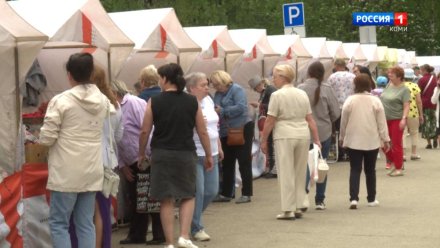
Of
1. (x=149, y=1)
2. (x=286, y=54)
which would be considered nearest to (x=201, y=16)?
(x=149, y=1)

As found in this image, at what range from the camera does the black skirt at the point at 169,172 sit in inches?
383

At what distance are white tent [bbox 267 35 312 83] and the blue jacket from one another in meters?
6.60

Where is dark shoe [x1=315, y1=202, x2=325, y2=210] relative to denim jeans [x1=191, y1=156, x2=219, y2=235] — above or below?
below

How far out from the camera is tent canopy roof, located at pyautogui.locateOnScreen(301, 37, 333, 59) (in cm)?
2431

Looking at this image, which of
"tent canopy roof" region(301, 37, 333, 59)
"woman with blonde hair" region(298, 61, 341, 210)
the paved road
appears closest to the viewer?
the paved road

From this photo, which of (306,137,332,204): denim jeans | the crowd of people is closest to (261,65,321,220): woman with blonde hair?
the crowd of people

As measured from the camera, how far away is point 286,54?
839 inches

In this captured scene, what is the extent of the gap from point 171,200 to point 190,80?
165 centimetres

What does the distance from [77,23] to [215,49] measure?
6215 millimetres

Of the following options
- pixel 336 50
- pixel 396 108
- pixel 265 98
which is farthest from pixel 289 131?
pixel 336 50

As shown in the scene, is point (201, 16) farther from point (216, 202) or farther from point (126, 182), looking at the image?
point (126, 182)

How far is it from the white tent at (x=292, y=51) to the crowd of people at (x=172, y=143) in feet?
22.6

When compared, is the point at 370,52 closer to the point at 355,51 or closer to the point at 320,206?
the point at 355,51

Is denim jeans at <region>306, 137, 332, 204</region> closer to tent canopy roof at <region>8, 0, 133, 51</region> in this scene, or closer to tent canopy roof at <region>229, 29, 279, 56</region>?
tent canopy roof at <region>8, 0, 133, 51</region>
